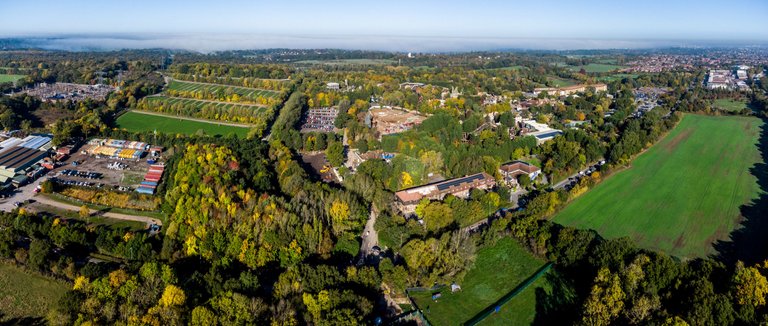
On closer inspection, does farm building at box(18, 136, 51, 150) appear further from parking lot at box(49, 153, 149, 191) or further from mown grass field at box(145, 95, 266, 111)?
mown grass field at box(145, 95, 266, 111)

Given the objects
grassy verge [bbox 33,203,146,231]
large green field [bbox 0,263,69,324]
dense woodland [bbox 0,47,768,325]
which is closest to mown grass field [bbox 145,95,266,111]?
dense woodland [bbox 0,47,768,325]

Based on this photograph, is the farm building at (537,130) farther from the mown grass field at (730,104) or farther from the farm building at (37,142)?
the farm building at (37,142)

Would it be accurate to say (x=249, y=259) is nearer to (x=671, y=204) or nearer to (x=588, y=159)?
(x=671, y=204)

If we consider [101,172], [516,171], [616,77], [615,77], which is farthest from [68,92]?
[616,77]

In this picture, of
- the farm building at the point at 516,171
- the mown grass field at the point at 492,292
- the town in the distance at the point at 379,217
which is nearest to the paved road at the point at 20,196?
the town in the distance at the point at 379,217

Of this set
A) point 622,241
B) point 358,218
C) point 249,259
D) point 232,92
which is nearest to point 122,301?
point 249,259

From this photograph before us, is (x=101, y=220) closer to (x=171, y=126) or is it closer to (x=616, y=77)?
(x=171, y=126)
